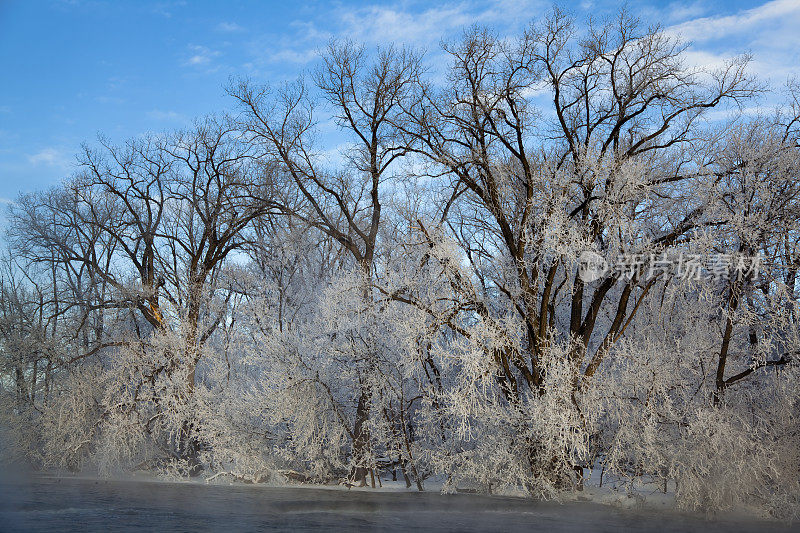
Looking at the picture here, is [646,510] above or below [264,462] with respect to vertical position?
below

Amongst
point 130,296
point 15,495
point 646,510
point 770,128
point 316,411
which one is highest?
point 770,128

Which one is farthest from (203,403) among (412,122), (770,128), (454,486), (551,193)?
(770,128)

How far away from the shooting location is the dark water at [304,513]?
11688 mm

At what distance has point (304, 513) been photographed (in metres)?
13.5

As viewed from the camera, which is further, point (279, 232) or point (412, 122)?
Result: point (279, 232)

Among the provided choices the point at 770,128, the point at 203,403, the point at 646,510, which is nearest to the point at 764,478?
the point at 646,510

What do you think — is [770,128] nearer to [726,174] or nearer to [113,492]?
[726,174]

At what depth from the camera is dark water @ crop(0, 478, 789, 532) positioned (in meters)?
11.7

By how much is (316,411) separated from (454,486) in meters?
4.51

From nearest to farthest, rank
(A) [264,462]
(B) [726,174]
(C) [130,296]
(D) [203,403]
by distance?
(B) [726,174] → (A) [264,462] → (D) [203,403] → (C) [130,296]

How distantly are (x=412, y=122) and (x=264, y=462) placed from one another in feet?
35.2

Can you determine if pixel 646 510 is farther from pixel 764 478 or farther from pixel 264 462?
pixel 264 462

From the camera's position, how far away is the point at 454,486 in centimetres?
1620

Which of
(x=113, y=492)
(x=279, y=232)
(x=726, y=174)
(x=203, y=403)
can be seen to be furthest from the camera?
(x=279, y=232)
